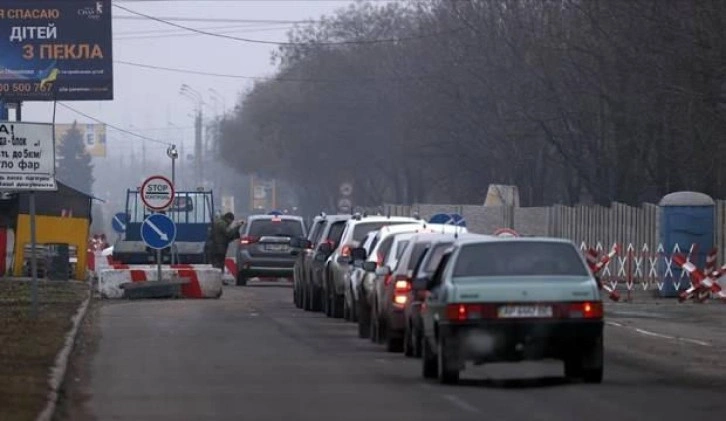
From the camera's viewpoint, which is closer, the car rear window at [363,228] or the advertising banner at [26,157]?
the advertising banner at [26,157]

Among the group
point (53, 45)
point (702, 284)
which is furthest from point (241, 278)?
point (702, 284)

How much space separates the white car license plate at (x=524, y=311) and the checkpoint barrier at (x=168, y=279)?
1935cm

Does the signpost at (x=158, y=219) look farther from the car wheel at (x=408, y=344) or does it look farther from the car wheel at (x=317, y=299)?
the car wheel at (x=408, y=344)

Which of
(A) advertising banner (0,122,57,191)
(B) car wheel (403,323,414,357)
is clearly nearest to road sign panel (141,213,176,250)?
(A) advertising banner (0,122,57,191)

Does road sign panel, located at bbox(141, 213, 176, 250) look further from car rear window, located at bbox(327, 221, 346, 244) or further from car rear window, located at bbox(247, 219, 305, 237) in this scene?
car rear window, located at bbox(247, 219, 305, 237)

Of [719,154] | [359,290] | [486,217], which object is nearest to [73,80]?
[486,217]

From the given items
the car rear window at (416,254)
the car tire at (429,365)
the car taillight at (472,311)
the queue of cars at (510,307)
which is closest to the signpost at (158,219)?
the car rear window at (416,254)

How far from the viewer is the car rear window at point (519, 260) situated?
17266 mm

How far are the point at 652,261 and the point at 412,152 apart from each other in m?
41.4

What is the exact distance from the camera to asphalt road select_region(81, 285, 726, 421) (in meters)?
15.0

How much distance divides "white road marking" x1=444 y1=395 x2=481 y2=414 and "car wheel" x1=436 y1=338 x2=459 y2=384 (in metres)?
0.82

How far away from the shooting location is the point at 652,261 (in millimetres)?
43594

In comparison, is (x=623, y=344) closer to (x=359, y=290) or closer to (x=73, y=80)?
(x=359, y=290)

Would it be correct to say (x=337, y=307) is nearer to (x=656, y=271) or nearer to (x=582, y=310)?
(x=656, y=271)
